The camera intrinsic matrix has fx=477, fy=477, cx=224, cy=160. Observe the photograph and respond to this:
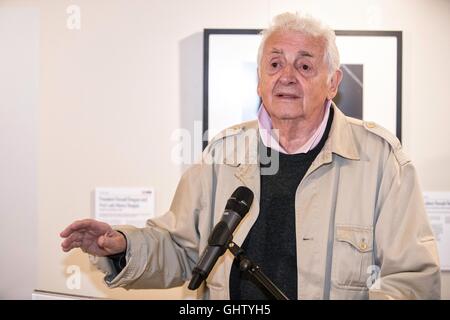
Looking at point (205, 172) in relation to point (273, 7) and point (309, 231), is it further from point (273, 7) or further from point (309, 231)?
point (273, 7)

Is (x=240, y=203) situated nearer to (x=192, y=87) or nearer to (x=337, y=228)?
(x=337, y=228)

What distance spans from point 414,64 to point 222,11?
638 mm

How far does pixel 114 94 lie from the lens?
5.04ft

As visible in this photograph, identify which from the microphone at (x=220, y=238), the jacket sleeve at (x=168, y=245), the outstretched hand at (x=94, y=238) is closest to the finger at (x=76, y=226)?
the outstretched hand at (x=94, y=238)

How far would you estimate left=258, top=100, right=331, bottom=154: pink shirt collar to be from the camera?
1198 mm

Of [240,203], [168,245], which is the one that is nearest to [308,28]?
[240,203]

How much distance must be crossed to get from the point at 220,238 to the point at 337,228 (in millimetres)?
390

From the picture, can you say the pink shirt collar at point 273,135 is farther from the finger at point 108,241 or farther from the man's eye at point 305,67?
the finger at point 108,241

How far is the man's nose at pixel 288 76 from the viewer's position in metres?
1.17

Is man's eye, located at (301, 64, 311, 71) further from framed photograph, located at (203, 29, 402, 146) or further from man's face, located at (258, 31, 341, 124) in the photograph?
framed photograph, located at (203, 29, 402, 146)

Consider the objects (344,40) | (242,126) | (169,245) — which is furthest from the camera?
(344,40)

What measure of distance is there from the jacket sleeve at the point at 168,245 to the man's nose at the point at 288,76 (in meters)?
0.31

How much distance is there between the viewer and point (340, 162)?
1.15 meters

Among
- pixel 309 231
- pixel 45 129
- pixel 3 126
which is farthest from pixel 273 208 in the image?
pixel 3 126
